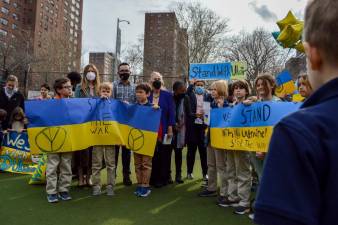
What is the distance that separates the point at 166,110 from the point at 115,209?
2.20 metres

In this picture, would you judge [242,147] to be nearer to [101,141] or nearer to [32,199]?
[101,141]

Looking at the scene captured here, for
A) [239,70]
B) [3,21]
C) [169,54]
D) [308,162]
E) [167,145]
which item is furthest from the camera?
[3,21]

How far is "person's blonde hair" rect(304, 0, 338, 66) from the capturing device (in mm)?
964

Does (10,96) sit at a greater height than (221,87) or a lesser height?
lesser

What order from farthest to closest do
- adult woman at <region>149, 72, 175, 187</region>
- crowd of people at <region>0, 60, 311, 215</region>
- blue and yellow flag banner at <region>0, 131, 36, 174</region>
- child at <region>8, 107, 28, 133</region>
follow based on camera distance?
child at <region>8, 107, 28, 133</region>, blue and yellow flag banner at <region>0, 131, 36, 174</region>, adult woman at <region>149, 72, 175, 187</region>, crowd of people at <region>0, 60, 311, 215</region>

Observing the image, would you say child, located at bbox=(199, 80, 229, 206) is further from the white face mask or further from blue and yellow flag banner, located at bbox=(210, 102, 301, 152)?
the white face mask

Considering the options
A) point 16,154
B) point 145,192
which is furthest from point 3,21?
point 145,192

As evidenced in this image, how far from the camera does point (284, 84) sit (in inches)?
249

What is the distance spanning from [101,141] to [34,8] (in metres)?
103

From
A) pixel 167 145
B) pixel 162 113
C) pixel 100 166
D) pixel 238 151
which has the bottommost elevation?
pixel 100 166

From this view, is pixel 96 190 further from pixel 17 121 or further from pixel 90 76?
pixel 17 121

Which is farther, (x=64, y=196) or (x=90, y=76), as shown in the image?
(x=90, y=76)

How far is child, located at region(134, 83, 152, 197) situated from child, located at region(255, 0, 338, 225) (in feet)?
17.2

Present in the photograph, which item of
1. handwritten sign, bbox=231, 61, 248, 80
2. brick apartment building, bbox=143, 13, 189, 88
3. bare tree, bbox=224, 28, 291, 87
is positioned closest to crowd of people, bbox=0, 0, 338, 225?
handwritten sign, bbox=231, 61, 248, 80
